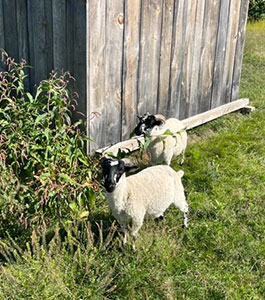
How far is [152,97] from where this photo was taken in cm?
601

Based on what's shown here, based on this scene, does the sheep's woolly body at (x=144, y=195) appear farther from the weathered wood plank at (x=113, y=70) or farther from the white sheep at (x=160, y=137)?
the weathered wood plank at (x=113, y=70)

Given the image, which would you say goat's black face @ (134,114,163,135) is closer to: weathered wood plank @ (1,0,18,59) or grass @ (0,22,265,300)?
grass @ (0,22,265,300)

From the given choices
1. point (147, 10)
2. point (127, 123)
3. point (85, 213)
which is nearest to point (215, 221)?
point (85, 213)

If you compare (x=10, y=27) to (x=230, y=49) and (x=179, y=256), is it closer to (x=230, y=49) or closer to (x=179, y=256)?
(x=179, y=256)

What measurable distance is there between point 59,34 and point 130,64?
963 mm

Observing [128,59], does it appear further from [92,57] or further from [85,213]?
[85,213]

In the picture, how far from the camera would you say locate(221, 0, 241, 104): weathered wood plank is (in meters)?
7.20

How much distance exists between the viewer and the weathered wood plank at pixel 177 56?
604 cm

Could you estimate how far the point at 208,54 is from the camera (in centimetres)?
692

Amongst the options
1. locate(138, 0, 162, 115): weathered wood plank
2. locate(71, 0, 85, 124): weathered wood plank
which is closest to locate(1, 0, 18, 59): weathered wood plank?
locate(71, 0, 85, 124): weathered wood plank

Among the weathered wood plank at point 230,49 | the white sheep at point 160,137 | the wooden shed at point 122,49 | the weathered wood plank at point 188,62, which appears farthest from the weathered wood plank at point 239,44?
the white sheep at point 160,137

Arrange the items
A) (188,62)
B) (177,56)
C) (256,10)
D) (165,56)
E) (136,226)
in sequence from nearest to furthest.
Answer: (136,226) → (165,56) → (177,56) → (188,62) → (256,10)

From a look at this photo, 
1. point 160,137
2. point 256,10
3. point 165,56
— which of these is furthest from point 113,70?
point 256,10

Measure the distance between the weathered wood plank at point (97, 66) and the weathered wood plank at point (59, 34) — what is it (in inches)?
12.7
